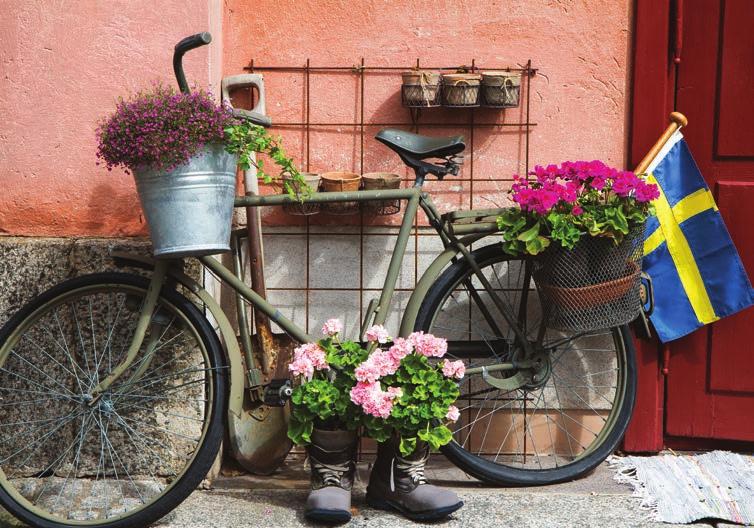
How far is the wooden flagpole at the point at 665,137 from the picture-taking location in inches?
174

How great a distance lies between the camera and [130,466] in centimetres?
429

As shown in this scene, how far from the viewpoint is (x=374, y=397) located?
12.2ft

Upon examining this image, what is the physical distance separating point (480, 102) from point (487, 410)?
1.45 meters

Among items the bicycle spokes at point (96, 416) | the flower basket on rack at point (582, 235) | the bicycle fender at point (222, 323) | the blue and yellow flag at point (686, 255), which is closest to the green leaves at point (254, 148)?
the bicycle fender at point (222, 323)

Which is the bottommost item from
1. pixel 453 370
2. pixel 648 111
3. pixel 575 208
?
pixel 453 370

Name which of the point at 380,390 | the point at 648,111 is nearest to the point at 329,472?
the point at 380,390

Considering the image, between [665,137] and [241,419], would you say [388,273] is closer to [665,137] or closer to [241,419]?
[241,419]

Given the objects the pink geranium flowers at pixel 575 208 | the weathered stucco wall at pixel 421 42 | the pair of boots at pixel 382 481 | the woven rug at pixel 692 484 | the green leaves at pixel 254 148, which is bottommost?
the woven rug at pixel 692 484

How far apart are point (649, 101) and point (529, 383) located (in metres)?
1.41

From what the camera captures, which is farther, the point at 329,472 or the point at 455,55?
the point at 455,55

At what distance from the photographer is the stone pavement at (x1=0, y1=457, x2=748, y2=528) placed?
3.92 m

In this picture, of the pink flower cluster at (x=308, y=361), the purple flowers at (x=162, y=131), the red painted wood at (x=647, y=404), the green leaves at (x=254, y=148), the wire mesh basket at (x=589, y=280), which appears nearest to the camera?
the purple flowers at (x=162, y=131)

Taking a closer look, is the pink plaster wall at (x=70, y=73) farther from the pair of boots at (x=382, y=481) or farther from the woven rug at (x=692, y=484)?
the woven rug at (x=692, y=484)

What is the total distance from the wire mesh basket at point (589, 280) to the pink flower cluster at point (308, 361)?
3.26 ft
